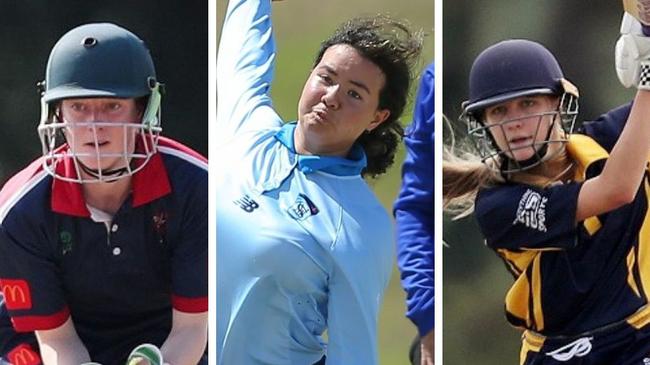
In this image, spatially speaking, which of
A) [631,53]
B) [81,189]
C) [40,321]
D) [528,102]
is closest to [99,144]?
[81,189]

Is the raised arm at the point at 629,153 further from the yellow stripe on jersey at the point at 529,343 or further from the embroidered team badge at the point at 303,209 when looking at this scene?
the embroidered team badge at the point at 303,209

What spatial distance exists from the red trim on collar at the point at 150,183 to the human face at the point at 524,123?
1161 mm

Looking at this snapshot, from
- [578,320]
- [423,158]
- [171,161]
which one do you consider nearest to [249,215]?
[171,161]

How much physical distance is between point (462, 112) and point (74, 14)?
4.65 ft

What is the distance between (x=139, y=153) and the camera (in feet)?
16.5

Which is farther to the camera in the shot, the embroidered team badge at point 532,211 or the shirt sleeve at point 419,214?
the shirt sleeve at point 419,214

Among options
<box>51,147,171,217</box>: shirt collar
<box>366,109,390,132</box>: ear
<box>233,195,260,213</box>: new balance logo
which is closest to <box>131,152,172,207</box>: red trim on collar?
<box>51,147,171,217</box>: shirt collar

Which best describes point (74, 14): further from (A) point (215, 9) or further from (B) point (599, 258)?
(B) point (599, 258)

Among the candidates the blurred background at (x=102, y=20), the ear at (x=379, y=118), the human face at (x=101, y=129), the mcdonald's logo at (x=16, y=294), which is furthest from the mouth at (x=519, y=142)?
the mcdonald's logo at (x=16, y=294)

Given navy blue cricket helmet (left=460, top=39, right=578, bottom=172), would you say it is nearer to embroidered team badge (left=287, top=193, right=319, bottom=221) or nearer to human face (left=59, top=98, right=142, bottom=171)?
embroidered team badge (left=287, top=193, right=319, bottom=221)

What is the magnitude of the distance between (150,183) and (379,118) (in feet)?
2.74

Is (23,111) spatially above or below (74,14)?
below

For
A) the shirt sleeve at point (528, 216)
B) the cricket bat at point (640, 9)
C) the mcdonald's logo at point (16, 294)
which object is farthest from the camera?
the mcdonald's logo at point (16, 294)

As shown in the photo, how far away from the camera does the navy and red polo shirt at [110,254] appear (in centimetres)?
499
